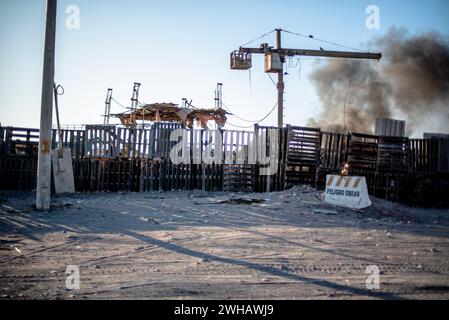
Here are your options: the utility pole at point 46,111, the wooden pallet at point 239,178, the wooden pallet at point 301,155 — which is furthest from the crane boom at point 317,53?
the utility pole at point 46,111

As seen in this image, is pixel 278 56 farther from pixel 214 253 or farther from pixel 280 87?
pixel 214 253

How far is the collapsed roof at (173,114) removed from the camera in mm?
16797

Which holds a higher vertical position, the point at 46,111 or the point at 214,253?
the point at 46,111

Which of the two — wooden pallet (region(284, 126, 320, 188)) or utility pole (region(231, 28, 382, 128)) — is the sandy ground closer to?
wooden pallet (region(284, 126, 320, 188))

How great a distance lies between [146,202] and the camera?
34.8 ft

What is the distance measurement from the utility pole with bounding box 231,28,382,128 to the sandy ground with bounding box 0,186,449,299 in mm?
14749

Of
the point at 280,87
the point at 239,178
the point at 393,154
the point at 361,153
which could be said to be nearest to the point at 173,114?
the point at 239,178

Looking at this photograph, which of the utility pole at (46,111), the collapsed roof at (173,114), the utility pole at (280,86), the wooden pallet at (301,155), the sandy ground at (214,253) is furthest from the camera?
the utility pole at (280,86)

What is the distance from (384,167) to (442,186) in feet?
9.11

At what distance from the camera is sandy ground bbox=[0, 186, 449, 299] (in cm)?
366

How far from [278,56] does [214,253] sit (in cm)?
2040

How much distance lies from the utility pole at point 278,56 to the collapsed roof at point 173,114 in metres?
5.92

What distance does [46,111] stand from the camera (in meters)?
8.47

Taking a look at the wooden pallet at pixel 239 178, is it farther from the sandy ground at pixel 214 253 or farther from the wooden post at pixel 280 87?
the wooden post at pixel 280 87
